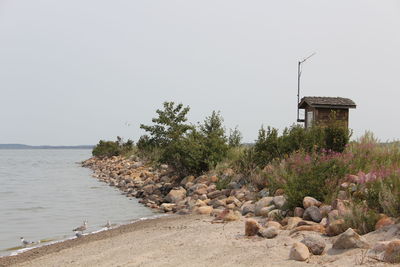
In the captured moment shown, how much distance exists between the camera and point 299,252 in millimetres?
5652

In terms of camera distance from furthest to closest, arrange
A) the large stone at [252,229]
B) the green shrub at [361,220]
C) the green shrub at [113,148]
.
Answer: the green shrub at [113,148] < the large stone at [252,229] < the green shrub at [361,220]

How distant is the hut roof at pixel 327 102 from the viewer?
22750 millimetres

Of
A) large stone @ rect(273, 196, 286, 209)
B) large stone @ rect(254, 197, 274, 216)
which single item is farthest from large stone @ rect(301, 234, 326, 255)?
large stone @ rect(254, 197, 274, 216)

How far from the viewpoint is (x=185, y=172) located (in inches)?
668

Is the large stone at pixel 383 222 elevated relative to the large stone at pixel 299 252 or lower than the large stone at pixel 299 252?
elevated

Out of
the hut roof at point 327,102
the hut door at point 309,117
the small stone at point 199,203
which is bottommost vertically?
the small stone at point 199,203

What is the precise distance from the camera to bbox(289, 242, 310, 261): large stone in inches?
221

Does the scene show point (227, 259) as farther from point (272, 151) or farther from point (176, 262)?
point (272, 151)

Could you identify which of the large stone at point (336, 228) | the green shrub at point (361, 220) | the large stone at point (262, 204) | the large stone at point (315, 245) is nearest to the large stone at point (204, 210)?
the large stone at point (262, 204)

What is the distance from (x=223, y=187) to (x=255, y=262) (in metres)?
7.55

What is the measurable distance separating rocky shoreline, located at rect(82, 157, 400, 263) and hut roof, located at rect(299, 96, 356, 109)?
9215 millimetres

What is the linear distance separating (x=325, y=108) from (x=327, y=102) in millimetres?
353

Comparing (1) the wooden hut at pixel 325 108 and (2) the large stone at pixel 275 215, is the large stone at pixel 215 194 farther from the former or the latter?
(1) the wooden hut at pixel 325 108

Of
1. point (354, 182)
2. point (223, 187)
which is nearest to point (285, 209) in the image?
point (354, 182)
